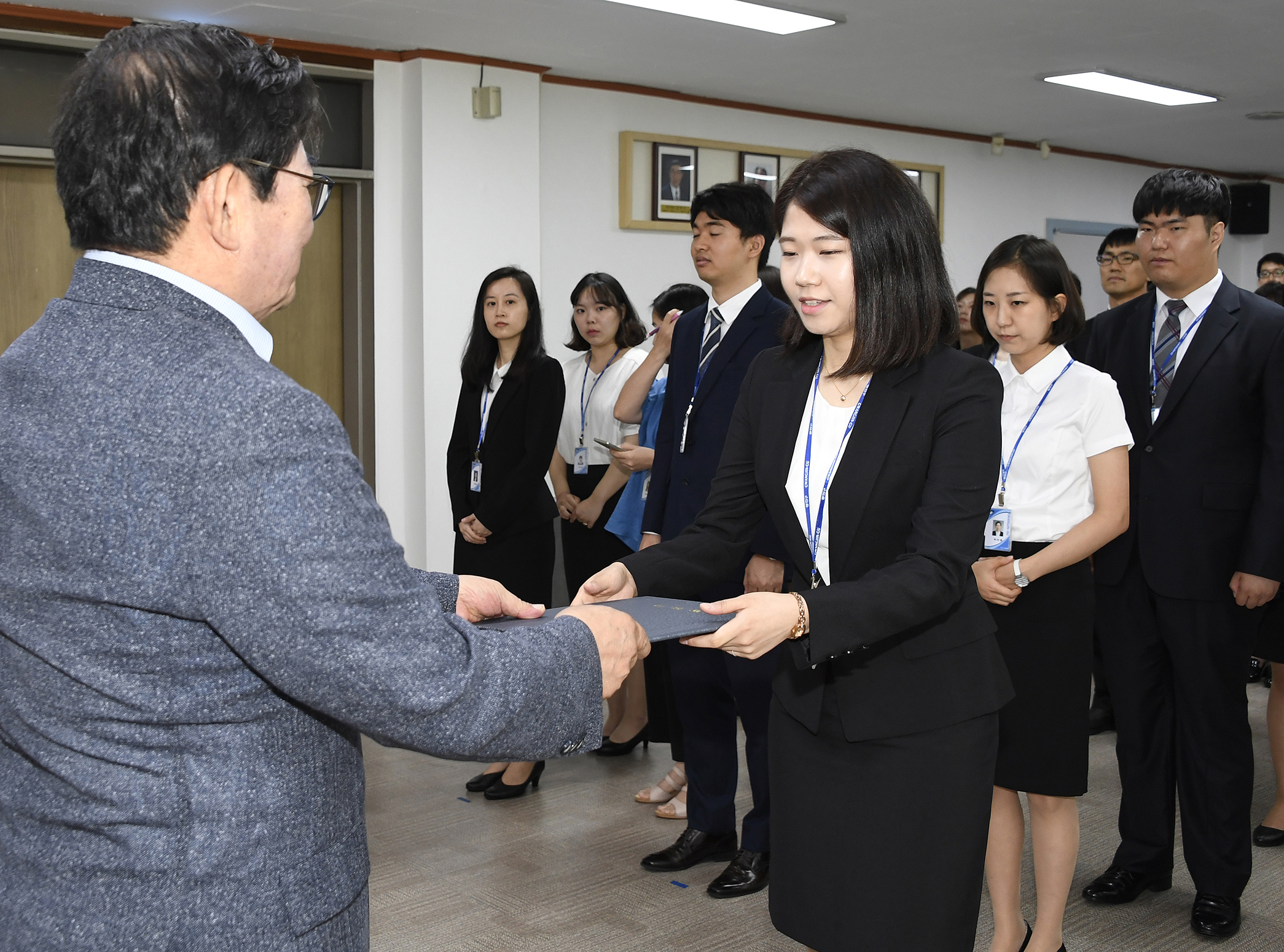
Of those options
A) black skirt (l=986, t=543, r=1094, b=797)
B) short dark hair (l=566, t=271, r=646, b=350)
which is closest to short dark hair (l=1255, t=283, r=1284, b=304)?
short dark hair (l=566, t=271, r=646, b=350)

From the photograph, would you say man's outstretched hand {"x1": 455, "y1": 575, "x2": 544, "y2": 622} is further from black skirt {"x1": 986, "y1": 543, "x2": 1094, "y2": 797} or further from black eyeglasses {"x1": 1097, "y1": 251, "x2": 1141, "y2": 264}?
black eyeglasses {"x1": 1097, "y1": 251, "x2": 1141, "y2": 264}

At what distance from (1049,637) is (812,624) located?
1167mm

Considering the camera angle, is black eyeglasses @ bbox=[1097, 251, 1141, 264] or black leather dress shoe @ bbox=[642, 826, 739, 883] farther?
black eyeglasses @ bbox=[1097, 251, 1141, 264]

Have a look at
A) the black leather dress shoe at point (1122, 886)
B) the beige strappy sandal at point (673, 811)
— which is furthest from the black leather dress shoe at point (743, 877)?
the black leather dress shoe at point (1122, 886)

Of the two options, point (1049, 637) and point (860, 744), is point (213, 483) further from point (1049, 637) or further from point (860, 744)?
point (1049, 637)

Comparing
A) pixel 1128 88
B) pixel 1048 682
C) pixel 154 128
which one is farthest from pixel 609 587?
pixel 1128 88

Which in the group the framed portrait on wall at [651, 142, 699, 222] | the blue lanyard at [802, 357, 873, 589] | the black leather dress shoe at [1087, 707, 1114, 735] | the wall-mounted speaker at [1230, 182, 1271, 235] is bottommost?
the black leather dress shoe at [1087, 707, 1114, 735]

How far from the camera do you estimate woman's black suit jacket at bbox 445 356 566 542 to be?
406 cm

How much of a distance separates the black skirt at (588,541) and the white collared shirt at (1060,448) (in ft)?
6.05

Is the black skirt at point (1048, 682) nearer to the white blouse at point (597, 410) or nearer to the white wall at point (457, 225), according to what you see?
the white blouse at point (597, 410)

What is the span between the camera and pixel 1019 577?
8.56 ft

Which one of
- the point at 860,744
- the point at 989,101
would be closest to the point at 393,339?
the point at 989,101

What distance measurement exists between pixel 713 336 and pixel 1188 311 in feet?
4.25

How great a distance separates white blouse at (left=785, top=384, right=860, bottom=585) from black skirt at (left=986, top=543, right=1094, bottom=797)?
93cm
